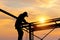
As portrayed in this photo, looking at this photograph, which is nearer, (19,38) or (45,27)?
(19,38)

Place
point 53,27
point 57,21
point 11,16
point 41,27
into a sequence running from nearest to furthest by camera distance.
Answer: point 11,16 < point 57,21 < point 53,27 < point 41,27

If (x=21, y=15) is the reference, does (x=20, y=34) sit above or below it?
below

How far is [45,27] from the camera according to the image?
60.4 feet

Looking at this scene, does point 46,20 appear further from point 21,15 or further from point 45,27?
point 21,15

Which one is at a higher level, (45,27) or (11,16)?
(11,16)

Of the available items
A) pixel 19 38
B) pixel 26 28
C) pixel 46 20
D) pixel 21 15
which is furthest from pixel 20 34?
pixel 26 28

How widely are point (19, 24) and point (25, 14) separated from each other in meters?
0.76

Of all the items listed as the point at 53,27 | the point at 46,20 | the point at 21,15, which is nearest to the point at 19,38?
the point at 21,15

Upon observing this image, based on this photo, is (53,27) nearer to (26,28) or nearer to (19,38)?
(26,28)

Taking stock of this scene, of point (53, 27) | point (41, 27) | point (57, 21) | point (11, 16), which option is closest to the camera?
point (11, 16)

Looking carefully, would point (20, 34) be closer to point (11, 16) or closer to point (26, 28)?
point (11, 16)

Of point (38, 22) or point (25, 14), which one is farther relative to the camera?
point (38, 22)

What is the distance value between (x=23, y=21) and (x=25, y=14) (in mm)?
486

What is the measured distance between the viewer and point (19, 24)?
13859 mm
